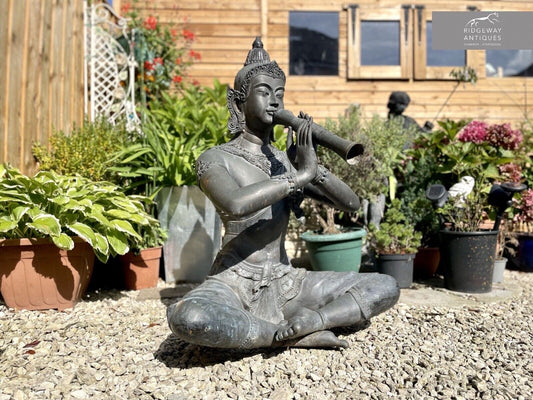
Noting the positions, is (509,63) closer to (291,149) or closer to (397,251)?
(397,251)

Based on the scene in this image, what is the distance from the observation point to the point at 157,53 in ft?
22.7

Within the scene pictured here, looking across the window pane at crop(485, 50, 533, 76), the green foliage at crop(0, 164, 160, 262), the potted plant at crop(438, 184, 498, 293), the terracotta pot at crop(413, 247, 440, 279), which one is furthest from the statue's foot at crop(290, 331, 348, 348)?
the window pane at crop(485, 50, 533, 76)

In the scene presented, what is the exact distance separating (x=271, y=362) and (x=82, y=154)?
2.80 m

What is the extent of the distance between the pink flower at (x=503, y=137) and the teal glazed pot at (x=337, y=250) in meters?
1.48

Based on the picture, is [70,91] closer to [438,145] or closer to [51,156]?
[51,156]

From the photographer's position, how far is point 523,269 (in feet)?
16.1

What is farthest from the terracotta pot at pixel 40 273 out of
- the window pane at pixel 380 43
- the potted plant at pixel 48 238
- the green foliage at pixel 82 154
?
the window pane at pixel 380 43

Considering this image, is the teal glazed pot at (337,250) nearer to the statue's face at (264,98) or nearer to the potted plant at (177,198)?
the potted plant at (177,198)

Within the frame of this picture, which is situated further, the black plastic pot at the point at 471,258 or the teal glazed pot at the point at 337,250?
the teal glazed pot at the point at 337,250

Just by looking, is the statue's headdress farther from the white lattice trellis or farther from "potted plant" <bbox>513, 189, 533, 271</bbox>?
"potted plant" <bbox>513, 189, 533, 271</bbox>

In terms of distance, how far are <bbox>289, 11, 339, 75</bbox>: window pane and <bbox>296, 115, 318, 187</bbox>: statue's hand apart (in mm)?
5761

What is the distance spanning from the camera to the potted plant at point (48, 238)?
310 cm

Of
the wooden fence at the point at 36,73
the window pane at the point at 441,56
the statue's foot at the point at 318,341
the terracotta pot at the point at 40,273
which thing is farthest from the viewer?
the window pane at the point at 441,56

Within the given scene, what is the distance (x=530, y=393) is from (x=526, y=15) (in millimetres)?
6115
